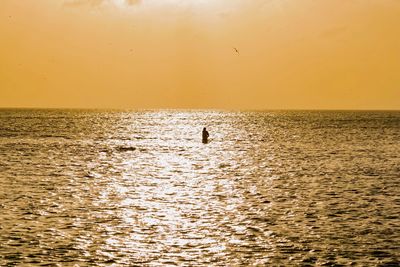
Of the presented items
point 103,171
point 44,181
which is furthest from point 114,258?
point 103,171

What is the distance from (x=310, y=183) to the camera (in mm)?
58969

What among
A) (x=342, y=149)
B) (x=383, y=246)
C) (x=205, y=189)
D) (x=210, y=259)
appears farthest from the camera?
(x=342, y=149)

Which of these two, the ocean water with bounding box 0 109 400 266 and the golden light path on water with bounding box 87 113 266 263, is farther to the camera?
the golden light path on water with bounding box 87 113 266 263

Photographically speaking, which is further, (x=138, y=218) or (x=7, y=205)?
(x=7, y=205)

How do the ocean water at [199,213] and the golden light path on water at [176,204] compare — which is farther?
the golden light path on water at [176,204]

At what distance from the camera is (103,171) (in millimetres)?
69312

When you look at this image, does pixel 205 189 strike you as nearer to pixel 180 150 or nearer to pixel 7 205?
pixel 7 205

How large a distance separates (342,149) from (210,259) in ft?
247

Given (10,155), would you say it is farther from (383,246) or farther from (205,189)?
(383,246)

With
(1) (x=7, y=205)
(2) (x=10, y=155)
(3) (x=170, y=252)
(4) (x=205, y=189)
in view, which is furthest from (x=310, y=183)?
(2) (x=10, y=155)

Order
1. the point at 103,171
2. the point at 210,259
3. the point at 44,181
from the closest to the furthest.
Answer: the point at 210,259, the point at 44,181, the point at 103,171

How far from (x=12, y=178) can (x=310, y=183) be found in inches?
945

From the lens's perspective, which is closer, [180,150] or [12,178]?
[12,178]

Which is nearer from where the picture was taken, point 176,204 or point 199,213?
point 199,213
